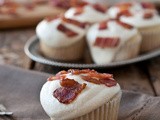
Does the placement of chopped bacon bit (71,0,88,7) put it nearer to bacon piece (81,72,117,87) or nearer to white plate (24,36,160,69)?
white plate (24,36,160,69)

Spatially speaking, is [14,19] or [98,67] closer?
[98,67]

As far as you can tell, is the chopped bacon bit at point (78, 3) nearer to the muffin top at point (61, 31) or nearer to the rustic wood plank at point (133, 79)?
the muffin top at point (61, 31)

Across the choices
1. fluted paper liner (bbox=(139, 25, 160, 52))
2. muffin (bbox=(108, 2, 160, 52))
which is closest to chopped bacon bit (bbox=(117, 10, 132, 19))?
muffin (bbox=(108, 2, 160, 52))

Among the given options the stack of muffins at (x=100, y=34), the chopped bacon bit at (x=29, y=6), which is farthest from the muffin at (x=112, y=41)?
the chopped bacon bit at (x=29, y=6)

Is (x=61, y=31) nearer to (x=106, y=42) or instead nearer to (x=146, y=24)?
(x=106, y=42)

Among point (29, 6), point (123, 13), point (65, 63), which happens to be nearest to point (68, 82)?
point (65, 63)

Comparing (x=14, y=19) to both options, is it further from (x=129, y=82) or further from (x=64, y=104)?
(x=64, y=104)

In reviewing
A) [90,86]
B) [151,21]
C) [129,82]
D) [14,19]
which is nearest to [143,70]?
[129,82]

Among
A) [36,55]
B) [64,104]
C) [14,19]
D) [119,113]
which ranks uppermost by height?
[64,104]
